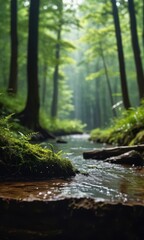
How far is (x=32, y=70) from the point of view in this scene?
11625 millimetres

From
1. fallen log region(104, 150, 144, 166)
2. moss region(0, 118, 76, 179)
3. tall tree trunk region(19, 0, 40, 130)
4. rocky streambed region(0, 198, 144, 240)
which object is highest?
tall tree trunk region(19, 0, 40, 130)

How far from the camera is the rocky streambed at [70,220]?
2.80 m

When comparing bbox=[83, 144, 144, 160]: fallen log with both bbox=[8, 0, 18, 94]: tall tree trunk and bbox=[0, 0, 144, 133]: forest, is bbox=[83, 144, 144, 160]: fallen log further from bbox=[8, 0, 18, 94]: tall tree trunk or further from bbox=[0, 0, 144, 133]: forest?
bbox=[8, 0, 18, 94]: tall tree trunk

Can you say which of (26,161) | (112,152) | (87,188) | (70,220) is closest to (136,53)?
(112,152)

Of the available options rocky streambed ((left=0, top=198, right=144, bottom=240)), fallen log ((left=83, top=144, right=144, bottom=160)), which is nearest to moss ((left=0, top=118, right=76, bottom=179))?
rocky streambed ((left=0, top=198, right=144, bottom=240))

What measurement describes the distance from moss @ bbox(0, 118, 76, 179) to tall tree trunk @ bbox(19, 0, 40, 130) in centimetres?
694

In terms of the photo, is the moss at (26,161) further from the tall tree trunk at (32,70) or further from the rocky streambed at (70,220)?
the tall tree trunk at (32,70)

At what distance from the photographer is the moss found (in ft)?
13.3

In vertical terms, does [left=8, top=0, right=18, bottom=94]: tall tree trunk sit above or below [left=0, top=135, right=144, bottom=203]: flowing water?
above

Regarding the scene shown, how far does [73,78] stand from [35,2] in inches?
2437

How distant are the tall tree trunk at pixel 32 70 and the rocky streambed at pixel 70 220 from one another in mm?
8447

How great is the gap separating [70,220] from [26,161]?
4.64 ft

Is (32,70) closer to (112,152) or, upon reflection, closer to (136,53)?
(136,53)

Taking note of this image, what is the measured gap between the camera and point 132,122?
9875 mm
